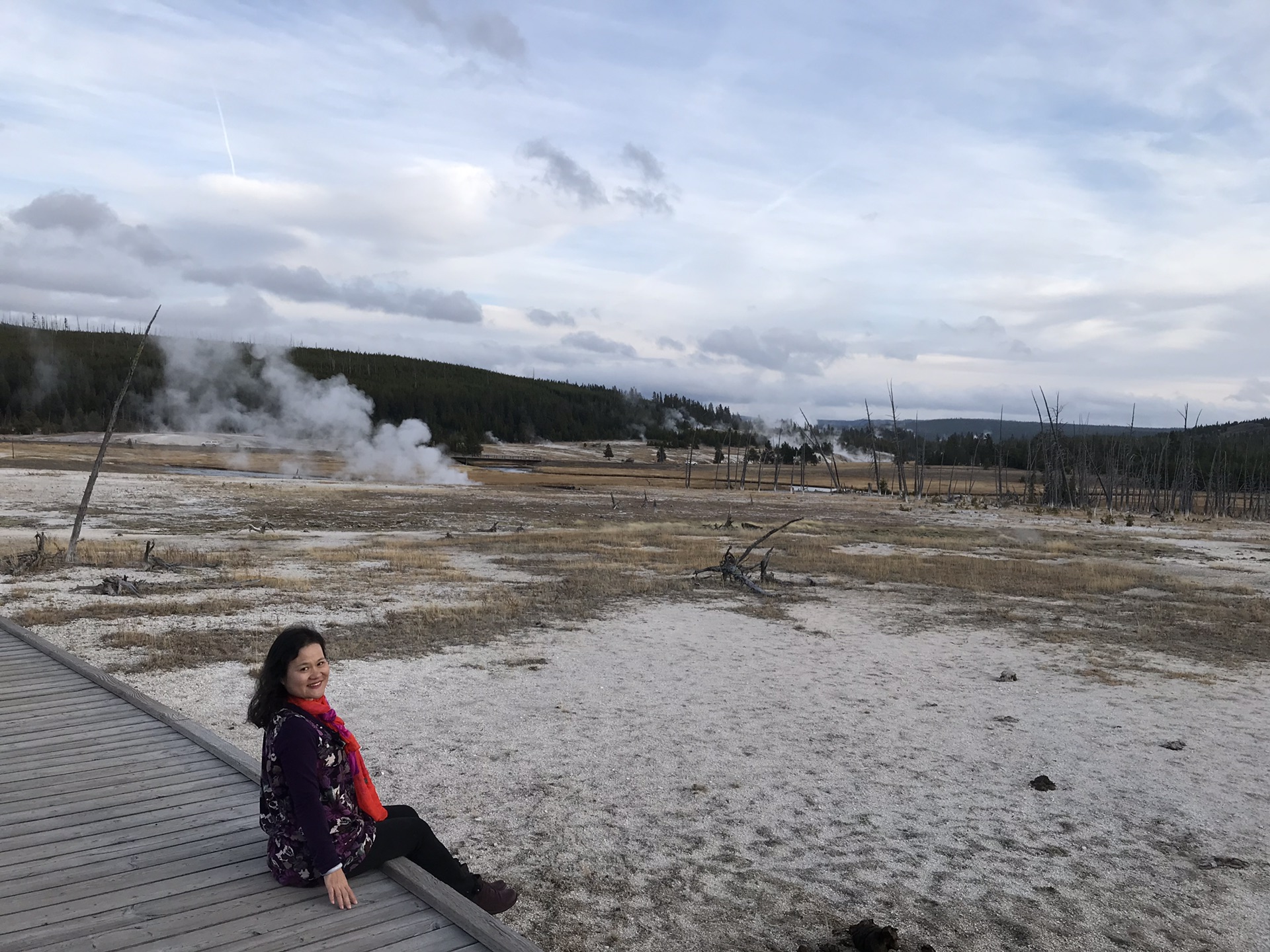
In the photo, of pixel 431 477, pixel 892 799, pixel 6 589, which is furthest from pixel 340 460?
pixel 892 799

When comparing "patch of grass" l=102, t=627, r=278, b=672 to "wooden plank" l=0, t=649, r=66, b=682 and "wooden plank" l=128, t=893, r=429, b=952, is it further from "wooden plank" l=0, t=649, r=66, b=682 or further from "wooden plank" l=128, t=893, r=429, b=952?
"wooden plank" l=128, t=893, r=429, b=952

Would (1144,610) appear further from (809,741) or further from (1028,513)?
(1028,513)

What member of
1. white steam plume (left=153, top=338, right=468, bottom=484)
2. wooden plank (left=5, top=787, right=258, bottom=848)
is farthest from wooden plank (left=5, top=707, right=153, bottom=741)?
white steam plume (left=153, top=338, right=468, bottom=484)

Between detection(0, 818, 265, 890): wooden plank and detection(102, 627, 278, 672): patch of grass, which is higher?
detection(0, 818, 265, 890): wooden plank

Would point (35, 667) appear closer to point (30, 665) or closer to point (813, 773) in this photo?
point (30, 665)

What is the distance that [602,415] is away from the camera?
159 meters

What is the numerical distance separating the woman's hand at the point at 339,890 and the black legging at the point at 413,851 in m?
0.18

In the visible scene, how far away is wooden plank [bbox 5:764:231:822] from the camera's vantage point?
4801 mm

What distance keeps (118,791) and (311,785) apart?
220 centimetres

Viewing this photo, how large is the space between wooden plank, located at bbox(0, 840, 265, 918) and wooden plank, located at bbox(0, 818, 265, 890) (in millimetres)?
33

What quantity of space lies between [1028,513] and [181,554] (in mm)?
44471

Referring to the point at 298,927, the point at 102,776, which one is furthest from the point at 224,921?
the point at 102,776

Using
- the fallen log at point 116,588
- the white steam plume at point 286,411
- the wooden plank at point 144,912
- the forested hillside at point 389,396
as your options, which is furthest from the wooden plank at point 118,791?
the forested hillside at point 389,396

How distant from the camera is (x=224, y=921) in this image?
12.2ft
